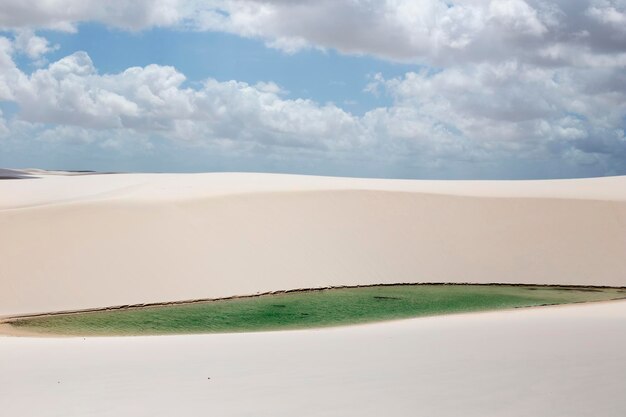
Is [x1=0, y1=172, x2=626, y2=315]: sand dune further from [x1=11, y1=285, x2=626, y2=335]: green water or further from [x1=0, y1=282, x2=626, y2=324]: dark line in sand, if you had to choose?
[x1=11, y1=285, x2=626, y2=335]: green water

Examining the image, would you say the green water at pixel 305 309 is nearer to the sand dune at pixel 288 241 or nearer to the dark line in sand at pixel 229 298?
the dark line in sand at pixel 229 298

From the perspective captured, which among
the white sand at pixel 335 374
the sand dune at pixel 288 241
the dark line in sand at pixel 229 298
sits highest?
the sand dune at pixel 288 241

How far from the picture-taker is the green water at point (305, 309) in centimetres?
1364

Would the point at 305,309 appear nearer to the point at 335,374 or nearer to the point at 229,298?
the point at 229,298

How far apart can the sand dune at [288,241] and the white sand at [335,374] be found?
906 cm

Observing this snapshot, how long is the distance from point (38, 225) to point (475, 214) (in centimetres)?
1570

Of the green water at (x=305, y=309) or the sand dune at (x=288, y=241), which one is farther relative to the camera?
→ the sand dune at (x=288, y=241)

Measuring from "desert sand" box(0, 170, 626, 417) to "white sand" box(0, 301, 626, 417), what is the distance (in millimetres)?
28

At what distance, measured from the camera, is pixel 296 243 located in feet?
73.1

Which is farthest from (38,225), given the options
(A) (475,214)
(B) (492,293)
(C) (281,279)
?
(A) (475,214)

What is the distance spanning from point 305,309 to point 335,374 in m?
9.66

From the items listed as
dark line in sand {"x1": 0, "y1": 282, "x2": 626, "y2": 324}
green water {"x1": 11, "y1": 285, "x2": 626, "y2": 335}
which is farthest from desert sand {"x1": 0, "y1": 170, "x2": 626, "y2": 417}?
green water {"x1": 11, "y1": 285, "x2": 626, "y2": 335}

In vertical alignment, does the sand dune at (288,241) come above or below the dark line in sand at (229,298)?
above

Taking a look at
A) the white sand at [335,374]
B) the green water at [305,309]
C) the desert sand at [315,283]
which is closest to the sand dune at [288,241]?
the desert sand at [315,283]
